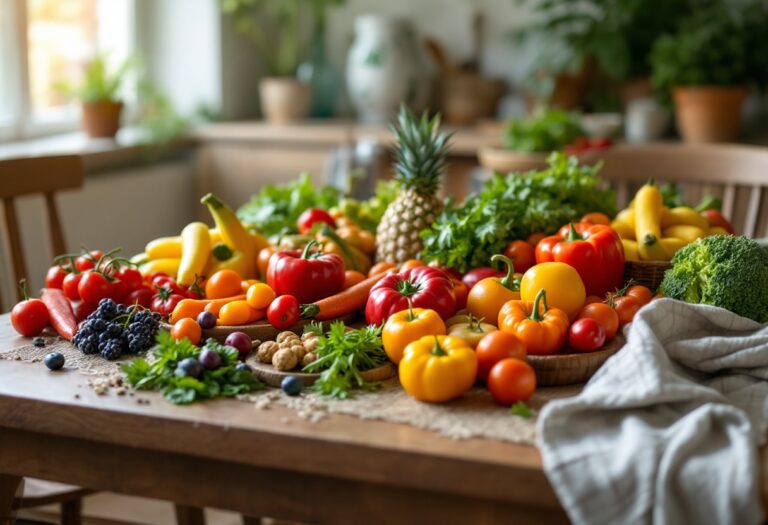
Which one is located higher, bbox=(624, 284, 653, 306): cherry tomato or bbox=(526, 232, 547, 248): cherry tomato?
bbox=(526, 232, 547, 248): cherry tomato

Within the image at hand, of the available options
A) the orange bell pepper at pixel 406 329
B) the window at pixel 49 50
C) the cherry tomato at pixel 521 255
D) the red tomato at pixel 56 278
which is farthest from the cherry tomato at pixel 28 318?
the window at pixel 49 50

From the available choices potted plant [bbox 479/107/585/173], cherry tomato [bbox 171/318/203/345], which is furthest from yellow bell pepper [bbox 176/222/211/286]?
potted plant [bbox 479/107/585/173]

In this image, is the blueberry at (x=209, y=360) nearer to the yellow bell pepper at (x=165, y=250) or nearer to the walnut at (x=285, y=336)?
the walnut at (x=285, y=336)

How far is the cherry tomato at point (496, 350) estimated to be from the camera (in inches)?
52.2

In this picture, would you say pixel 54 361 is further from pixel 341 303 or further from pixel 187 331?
pixel 341 303

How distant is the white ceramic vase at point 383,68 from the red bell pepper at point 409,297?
2979 millimetres

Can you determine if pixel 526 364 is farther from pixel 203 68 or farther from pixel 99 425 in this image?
pixel 203 68

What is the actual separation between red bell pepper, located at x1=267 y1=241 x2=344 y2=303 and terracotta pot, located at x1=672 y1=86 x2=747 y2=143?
8.34 ft

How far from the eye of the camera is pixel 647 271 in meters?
1.68

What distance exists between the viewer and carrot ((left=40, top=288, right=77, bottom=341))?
159 centimetres

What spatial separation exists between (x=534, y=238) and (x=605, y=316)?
0.39m

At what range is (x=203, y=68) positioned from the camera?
4.54 meters

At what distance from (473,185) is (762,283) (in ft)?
7.71

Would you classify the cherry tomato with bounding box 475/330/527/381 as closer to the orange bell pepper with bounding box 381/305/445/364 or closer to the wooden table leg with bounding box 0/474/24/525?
the orange bell pepper with bounding box 381/305/445/364
